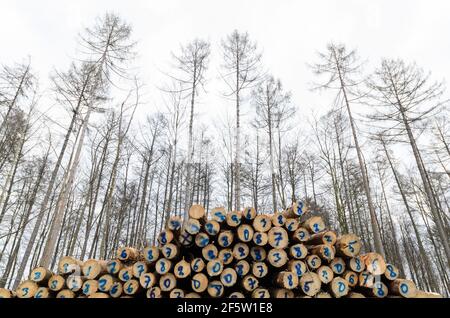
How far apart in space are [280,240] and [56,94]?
1037cm

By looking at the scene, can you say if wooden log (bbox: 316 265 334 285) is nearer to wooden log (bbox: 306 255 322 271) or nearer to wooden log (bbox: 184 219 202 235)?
wooden log (bbox: 306 255 322 271)

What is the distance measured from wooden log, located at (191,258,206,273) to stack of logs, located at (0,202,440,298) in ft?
0.04

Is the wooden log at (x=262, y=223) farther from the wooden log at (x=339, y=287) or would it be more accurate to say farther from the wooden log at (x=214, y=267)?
the wooden log at (x=339, y=287)

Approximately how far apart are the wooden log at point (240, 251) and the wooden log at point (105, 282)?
1.73m

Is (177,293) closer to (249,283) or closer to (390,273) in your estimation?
(249,283)

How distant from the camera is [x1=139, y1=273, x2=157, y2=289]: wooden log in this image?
3366 mm

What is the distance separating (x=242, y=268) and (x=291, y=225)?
0.94 meters

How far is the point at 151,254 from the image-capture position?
11.7ft

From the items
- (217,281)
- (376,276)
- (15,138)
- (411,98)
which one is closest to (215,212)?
(217,281)

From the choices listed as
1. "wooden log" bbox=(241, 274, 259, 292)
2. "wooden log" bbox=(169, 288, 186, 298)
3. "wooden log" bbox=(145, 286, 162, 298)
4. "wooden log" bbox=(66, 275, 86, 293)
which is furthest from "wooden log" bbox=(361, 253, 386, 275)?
"wooden log" bbox=(66, 275, 86, 293)

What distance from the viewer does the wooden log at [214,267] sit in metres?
3.36

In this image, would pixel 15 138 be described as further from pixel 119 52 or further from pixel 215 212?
pixel 215 212

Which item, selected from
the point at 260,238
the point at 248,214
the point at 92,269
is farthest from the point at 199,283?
the point at 92,269

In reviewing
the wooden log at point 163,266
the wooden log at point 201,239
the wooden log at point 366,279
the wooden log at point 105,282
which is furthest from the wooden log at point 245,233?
the wooden log at point 105,282
